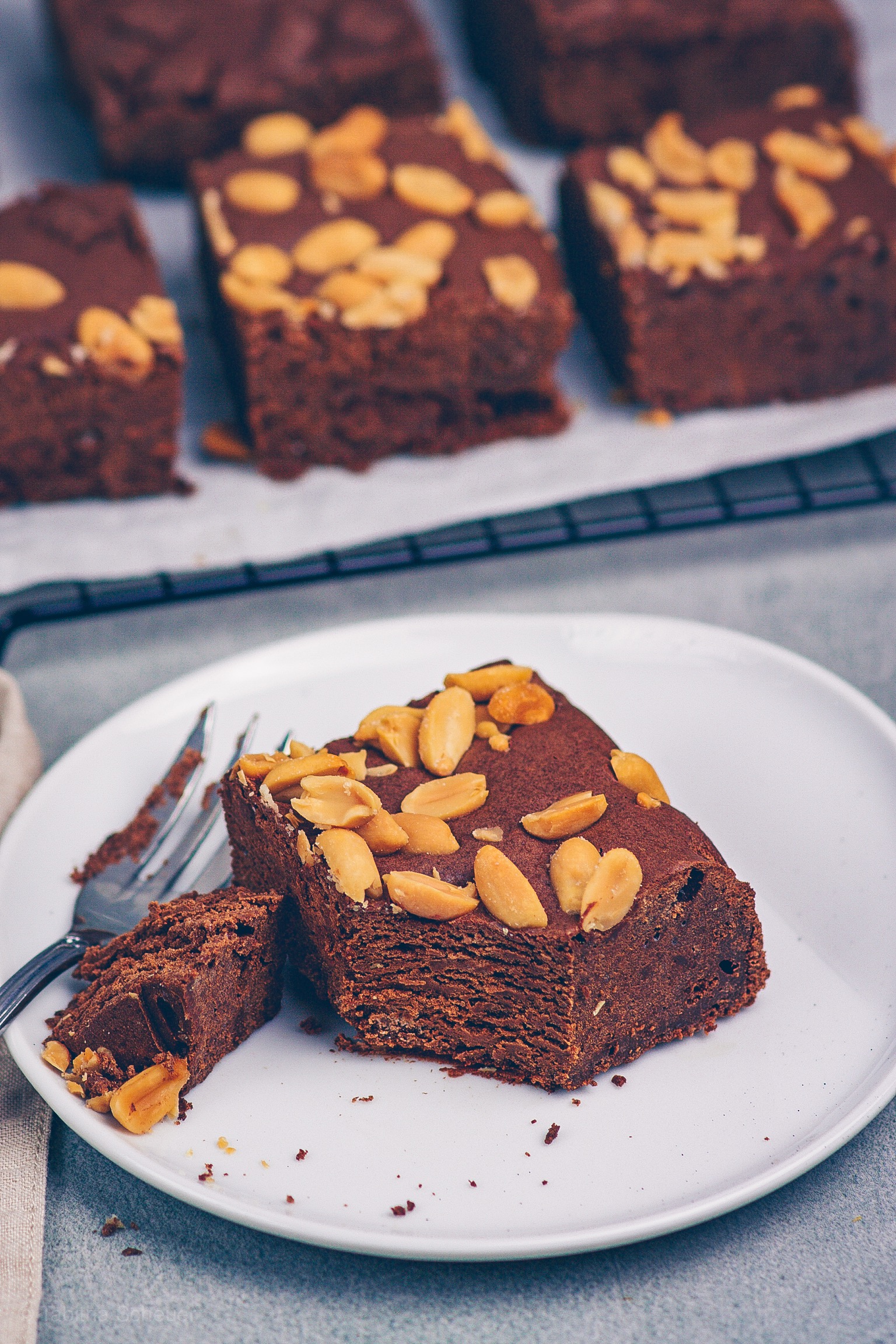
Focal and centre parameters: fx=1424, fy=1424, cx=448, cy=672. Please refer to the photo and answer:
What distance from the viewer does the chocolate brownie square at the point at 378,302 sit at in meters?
3.18

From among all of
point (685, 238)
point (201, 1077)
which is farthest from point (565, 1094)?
point (685, 238)

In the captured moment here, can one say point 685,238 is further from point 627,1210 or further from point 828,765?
point 627,1210

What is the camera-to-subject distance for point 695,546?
3180 mm

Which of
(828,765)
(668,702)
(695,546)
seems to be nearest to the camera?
(828,765)

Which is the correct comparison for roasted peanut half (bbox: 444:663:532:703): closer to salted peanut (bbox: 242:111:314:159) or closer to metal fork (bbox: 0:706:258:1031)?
metal fork (bbox: 0:706:258:1031)

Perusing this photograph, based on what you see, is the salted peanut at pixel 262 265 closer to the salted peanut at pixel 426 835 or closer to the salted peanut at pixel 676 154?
the salted peanut at pixel 676 154

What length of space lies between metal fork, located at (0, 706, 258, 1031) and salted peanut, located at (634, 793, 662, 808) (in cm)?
Answer: 68

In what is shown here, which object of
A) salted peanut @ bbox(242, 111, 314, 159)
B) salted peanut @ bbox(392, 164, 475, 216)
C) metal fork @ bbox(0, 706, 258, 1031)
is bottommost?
metal fork @ bbox(0, 706, 258, 1031)

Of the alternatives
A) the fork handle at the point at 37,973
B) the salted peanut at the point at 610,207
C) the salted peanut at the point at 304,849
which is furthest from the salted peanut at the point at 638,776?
the salted peanut at the point at 610,207

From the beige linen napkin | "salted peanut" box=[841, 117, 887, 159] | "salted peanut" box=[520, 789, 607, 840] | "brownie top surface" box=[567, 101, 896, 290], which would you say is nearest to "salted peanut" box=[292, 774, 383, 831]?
"salted peanut" box=[520, 789, 607, 840]

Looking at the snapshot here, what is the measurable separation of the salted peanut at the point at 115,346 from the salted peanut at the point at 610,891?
1768 mm

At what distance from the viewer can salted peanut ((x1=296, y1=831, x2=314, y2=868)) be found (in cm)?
193

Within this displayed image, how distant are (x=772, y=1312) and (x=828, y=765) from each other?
865 millimetres

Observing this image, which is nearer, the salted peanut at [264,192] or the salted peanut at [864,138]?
the salted peanut at [264,192]
